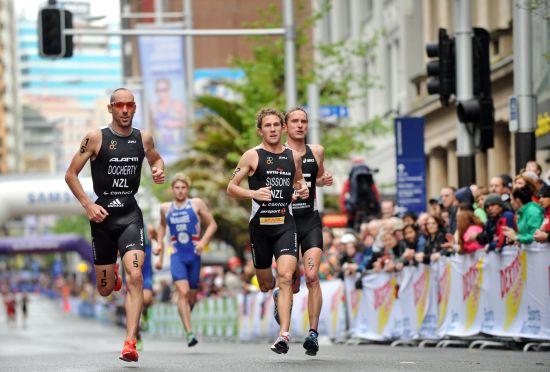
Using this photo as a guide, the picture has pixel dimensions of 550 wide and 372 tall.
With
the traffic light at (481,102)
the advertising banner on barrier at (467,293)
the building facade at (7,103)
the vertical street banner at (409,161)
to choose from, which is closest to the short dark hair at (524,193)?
the advertising banner on barrier at (467,293)

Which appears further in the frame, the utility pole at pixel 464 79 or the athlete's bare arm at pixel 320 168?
the utility pole at pixel 464 79

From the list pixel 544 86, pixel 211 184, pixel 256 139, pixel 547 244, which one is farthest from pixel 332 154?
pixel 547 244

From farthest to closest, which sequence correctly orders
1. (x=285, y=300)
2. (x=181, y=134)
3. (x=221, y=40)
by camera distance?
(x=221, y=40), (x=181, y=134), (x=285, y=300)

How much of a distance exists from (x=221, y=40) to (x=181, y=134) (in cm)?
5065

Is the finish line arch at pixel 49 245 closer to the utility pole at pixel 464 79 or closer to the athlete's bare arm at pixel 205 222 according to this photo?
the utility pole at pixel 464 79

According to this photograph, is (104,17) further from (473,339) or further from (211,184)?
(473,339)

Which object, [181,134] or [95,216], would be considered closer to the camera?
[95,216]

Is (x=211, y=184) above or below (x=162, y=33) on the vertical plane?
below

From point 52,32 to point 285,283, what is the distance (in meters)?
13.4

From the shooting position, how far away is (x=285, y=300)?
13609mm

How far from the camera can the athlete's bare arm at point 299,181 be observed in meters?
13.8

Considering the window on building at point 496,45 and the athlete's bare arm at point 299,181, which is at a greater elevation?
the window on building at point 496,45

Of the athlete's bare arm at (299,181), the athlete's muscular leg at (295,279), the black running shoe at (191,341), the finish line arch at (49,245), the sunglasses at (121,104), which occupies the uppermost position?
the sunglasses at (121,104)

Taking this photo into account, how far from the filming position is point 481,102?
19422 millimetres
